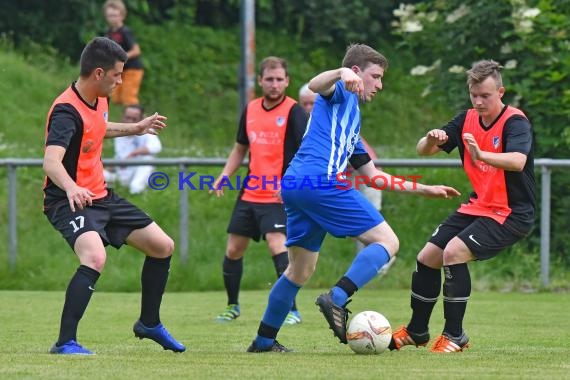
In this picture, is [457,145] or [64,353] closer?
[64,353]

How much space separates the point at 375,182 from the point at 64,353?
222 centimetres

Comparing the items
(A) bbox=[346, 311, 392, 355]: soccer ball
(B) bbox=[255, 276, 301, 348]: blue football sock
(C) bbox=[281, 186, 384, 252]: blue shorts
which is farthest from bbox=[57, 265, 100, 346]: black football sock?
(A) bbox=[346, 311, 392, 355]: soccer ball

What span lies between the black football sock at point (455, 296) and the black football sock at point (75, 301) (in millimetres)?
2204

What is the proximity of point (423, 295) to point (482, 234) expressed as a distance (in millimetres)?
607

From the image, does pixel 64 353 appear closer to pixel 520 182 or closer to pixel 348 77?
pixel 348 77

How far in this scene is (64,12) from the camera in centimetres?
2083

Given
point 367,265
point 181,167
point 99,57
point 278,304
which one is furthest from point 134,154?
point 367,265

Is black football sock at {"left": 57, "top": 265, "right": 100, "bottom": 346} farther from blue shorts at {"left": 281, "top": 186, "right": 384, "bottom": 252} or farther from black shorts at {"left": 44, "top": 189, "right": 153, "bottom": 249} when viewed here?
blue shorts at {"left": 281, "top": 186, "right": 384, "bottom": 252}

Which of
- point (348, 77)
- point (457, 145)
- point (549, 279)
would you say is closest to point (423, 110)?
point (549, 279)

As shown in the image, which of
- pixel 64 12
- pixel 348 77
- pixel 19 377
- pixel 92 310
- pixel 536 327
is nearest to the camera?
pixel 19 377

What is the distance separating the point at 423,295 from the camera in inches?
325

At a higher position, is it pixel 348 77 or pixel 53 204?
pixel 348 77

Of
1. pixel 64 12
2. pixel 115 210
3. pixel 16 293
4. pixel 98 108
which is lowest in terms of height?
pixel 16 293

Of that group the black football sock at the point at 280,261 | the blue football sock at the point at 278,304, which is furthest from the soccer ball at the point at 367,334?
the black football sock at the point at 280,261
